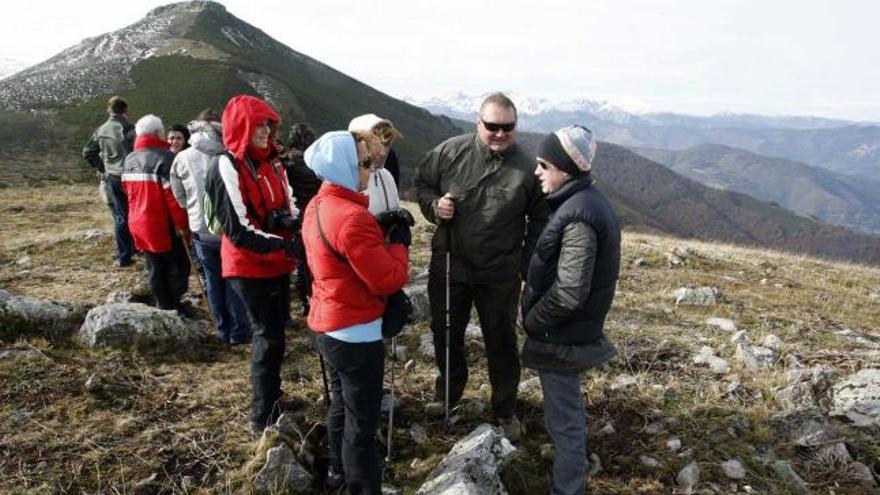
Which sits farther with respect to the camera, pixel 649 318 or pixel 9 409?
pixel 649 318

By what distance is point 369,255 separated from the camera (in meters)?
3.77

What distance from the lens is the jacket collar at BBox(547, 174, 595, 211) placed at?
421cm

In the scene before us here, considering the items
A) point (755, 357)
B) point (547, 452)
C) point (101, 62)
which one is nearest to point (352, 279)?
point (547, 452)

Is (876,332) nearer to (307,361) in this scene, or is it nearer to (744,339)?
(744,339)

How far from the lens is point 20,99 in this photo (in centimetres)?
6675

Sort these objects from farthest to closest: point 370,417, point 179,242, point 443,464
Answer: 1. point 179,242
2. point 443,464
3. point 370,417

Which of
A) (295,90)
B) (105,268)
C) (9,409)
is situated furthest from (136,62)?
(9,409)

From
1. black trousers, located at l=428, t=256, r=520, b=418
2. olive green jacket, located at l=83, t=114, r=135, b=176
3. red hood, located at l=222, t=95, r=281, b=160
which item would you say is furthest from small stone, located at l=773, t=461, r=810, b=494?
olive green jacket, located at l=83, t=114, r=135, b=176

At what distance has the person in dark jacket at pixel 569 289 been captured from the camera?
13.4 feet

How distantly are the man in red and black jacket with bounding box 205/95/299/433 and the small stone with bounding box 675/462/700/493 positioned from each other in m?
3.67

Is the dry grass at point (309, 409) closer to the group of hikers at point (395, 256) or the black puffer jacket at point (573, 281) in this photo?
the group of hikers at point (395, 256)

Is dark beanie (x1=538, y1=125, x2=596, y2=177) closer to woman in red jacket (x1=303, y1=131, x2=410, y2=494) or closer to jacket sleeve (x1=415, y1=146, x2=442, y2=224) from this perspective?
woman in red jacket (x1=303, y1=131, x2=410, y2=494)

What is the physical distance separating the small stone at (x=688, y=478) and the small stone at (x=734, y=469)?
28 centimetres

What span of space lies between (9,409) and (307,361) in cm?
289
